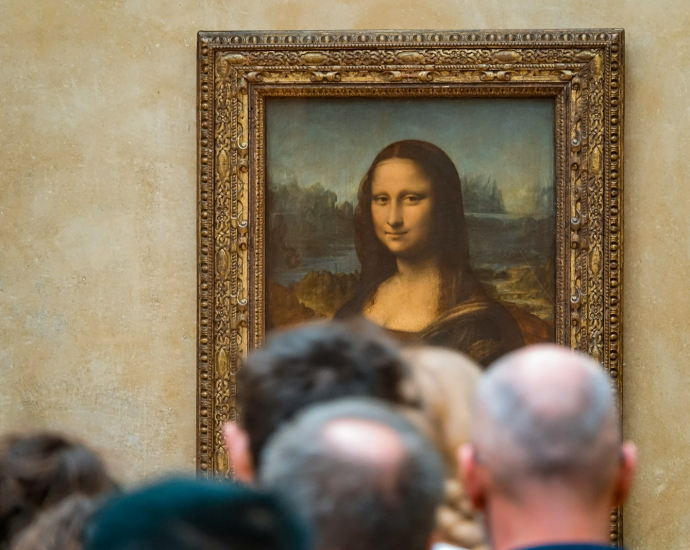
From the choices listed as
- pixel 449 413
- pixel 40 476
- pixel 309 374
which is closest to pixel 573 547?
pixel 449 413

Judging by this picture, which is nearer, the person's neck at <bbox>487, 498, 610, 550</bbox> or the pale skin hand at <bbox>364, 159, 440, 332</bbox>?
the person's neck at <bbox>487, 498, 610, 550</bbox>

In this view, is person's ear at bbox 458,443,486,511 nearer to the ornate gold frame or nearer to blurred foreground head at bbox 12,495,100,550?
blurred foreground head at bbox 12,495,100,550

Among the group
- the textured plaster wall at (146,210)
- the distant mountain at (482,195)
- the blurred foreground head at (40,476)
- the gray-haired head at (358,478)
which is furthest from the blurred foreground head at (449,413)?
the textured plaster wall at (146,210)

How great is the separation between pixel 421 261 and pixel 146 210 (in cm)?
190

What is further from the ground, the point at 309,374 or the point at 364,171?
the point at 364,171

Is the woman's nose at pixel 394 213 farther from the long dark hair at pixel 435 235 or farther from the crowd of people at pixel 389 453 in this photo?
the crowd of people at pixel 389 453

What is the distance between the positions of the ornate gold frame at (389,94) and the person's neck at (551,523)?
419cm

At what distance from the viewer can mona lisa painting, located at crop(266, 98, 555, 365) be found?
258 inches

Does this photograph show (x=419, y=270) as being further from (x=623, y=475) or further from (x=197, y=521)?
(x=197, y=521)

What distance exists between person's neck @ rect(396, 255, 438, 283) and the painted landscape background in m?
0.28

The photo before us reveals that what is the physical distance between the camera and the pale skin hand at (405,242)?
21.5 feet

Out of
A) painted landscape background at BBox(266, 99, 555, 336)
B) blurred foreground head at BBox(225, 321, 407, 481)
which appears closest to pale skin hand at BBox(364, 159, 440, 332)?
painted landscape background at BBox(266, 99, 555, 336)

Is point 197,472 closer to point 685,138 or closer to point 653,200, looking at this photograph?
point 653,200

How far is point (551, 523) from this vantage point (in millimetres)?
2363
